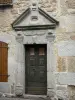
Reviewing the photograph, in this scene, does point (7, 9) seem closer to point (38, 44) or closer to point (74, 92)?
point (38, 44)

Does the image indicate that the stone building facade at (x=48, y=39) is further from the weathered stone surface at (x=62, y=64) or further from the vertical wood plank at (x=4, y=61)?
the vertical wood plank at (x=4, y=61)

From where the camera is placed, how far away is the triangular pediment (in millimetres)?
9852

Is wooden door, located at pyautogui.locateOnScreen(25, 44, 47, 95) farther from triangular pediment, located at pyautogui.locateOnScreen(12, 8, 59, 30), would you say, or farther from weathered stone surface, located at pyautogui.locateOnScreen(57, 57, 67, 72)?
triangular pediment, located at pyautogui.locateOnScreen(12, 8, 59, 30)

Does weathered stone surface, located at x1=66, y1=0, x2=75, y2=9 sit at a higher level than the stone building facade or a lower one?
higher

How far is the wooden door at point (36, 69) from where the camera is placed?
10203 millimetres

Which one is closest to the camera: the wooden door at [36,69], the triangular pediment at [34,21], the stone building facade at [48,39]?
the stone building facade at [48,39]

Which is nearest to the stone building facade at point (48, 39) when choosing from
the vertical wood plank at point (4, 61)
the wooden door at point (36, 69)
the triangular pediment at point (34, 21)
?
the triangular pediment at point (34, 21)

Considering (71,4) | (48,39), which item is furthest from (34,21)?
(71,4)

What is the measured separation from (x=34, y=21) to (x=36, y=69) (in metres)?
1.67

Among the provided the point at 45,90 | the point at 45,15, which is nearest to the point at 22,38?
the point at 45,15

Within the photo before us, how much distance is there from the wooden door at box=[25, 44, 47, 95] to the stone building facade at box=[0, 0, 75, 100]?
0.81ft

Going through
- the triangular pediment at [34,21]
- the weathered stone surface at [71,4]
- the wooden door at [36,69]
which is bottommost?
the wooden door at [36,69]

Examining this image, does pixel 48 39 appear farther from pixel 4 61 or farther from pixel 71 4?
pixel 4 61

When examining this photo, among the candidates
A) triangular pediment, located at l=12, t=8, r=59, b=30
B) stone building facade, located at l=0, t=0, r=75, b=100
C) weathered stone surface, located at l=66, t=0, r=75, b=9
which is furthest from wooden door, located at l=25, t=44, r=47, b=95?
weathered stone surface, located at l=66, t=0, r=75, b=9
